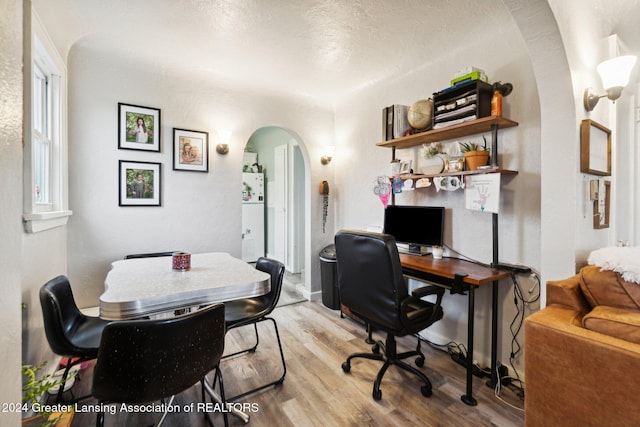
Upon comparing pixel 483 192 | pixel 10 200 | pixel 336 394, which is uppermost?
pixel 483 192

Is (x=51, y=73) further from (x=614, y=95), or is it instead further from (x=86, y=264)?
(x=614, y=95)

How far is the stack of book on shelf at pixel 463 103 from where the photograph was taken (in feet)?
6.93

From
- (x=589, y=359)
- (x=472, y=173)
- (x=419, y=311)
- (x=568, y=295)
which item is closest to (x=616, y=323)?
(x=589, y=359)

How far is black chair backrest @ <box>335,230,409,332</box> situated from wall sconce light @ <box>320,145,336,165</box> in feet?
6.47

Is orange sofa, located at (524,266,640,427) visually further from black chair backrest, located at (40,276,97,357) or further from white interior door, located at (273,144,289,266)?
white interior door, located at (273,144,289,266)

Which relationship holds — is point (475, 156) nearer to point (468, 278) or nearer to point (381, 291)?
point (468, 278)

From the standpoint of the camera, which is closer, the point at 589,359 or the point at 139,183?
the point at 589,359

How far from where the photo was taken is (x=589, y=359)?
3.50 feet

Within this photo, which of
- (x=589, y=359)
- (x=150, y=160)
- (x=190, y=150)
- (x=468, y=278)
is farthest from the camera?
(x=190, y=150)

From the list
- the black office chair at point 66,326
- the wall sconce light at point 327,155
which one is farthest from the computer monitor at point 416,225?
the black office chair at point 66,326

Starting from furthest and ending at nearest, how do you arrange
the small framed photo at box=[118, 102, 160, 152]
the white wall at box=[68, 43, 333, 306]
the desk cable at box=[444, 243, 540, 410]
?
the small framed photo at box=[118, 102, 160, 152]
the white wall at box=[68, 43, 333, 306]
the desk cable at box=[444, 243, 540, 410]

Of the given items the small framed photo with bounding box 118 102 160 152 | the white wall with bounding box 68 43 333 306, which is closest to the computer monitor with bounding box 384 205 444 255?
the white wall with bounding box 68 43 333 306

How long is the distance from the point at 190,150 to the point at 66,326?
1850 mm

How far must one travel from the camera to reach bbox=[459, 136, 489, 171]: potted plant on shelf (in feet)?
7.18
